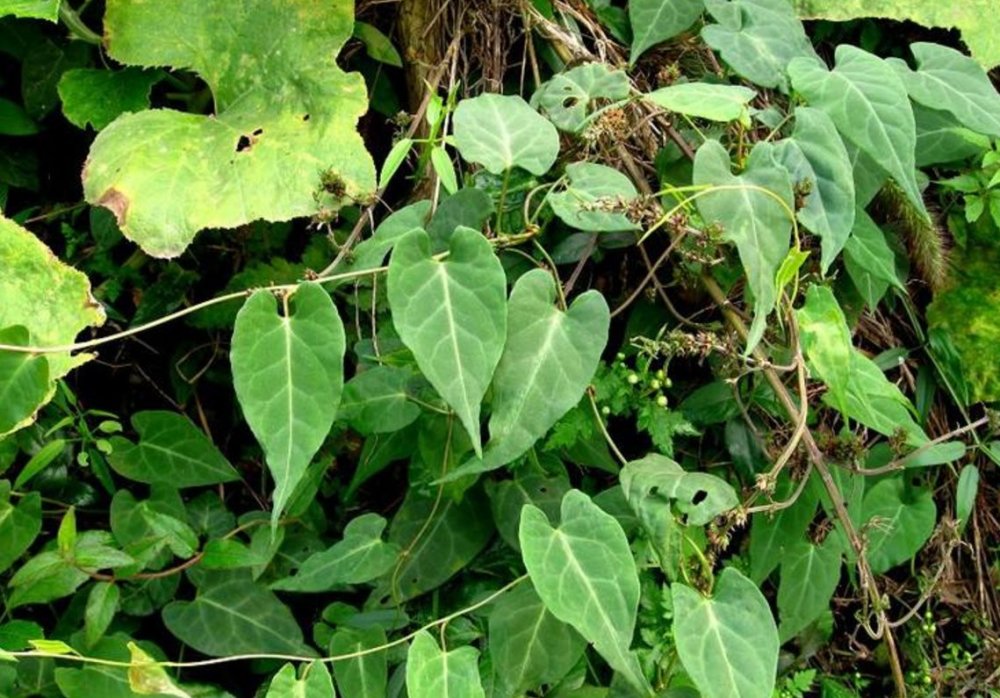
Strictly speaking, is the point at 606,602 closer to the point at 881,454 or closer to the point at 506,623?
the point at 506,623

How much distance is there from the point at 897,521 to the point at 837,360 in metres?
0.44

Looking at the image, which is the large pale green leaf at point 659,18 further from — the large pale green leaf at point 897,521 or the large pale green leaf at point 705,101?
the large pale green leaf at point 897,521

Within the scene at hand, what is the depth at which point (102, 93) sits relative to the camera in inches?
61.4

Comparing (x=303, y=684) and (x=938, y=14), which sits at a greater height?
(x=938, y=14)

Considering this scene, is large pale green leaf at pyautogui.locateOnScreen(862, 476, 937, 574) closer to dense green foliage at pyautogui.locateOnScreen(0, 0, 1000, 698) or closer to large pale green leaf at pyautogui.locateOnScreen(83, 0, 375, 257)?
dense green foliage at pyautogui.locateOnScreen(0, 0, 1000, 698)

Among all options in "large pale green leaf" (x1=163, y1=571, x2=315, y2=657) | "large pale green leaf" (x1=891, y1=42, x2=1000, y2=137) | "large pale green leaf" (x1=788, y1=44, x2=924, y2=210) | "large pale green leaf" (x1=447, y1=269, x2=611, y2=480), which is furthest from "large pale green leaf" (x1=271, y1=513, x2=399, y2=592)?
"large pale green leaf" (x1=891, y1=42, x2=1000, y2=137)

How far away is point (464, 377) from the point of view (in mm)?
1102

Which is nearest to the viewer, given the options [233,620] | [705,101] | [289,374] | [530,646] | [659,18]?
[289,374]

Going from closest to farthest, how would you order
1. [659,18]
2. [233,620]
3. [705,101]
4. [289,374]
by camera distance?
[289,374] < [705,101] < [233,620] < [659,18]

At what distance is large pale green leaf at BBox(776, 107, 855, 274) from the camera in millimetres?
1322

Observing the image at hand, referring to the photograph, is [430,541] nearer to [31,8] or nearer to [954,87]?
[31,8]

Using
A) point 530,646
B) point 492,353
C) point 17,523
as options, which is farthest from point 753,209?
point 17,523

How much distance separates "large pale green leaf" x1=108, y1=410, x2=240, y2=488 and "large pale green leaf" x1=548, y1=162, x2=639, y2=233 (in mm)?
571

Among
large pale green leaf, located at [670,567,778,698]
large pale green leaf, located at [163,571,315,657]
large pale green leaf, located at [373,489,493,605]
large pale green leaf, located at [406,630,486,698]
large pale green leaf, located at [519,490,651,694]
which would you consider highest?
large pale green leaf, located at [519,490,651,694]
